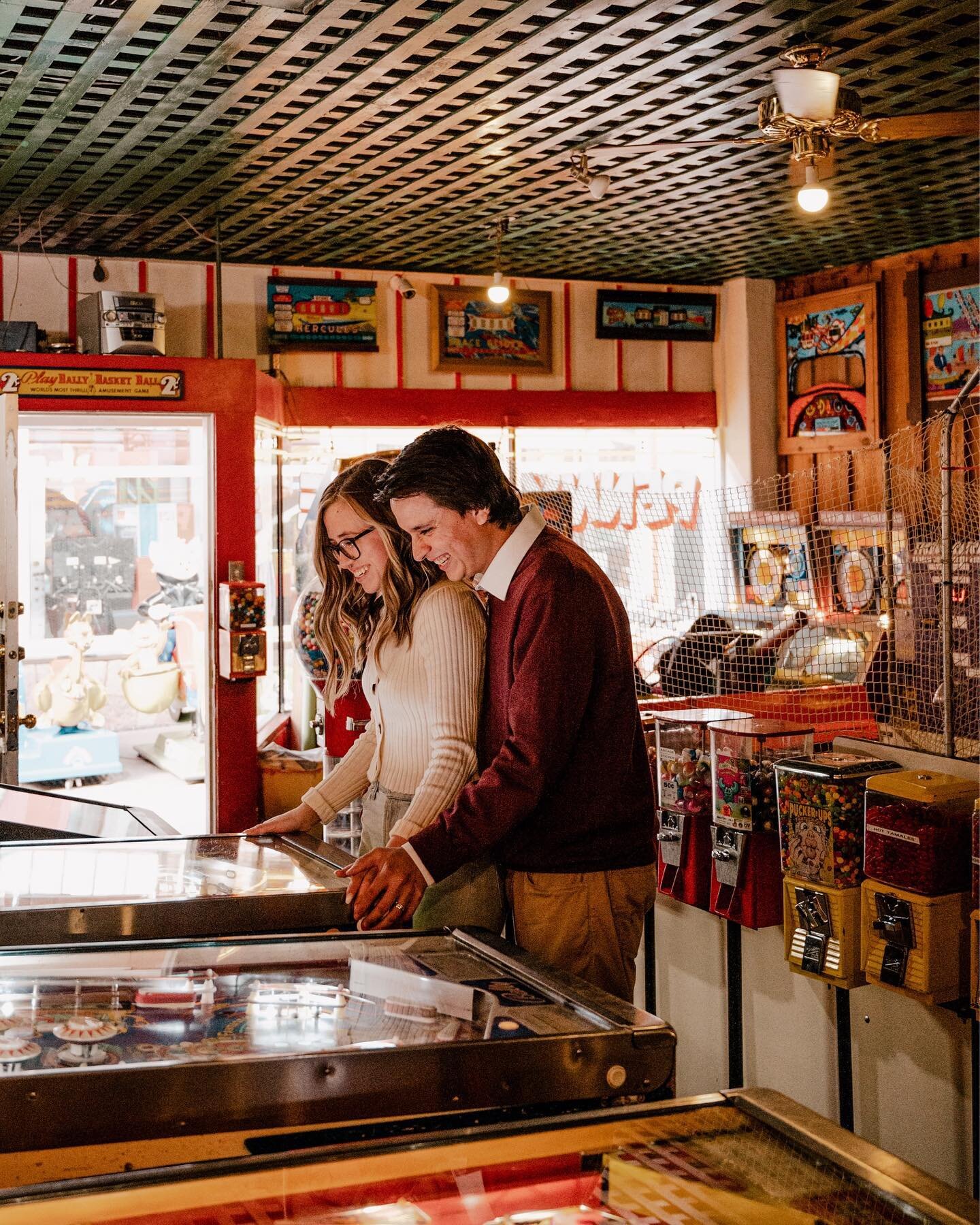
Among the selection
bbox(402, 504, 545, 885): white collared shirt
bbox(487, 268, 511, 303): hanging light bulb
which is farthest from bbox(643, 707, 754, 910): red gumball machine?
bbox(487, 268, 511, 303): hanging light bulb

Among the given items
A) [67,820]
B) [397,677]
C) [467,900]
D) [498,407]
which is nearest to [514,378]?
[498,407]

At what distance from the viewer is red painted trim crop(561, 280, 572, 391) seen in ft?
29.3

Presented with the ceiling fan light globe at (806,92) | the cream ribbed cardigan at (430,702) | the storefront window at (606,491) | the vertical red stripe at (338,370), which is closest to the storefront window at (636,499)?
the storefront window at (606,491)

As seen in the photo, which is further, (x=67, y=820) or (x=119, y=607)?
(x=119, y=607)

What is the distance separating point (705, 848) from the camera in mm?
3451

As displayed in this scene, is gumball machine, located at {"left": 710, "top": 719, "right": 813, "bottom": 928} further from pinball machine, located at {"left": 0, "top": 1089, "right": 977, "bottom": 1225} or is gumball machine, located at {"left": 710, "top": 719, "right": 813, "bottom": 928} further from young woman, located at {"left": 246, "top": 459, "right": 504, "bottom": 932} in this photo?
pinball machine, located at {"left": 0, "top": 1089, "right": 977, "bottom": 1225}

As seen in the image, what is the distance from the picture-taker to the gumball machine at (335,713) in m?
5.30

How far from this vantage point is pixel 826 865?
2902 millimetres

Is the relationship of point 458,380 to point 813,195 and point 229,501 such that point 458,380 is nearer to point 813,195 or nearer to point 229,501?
point 229,501

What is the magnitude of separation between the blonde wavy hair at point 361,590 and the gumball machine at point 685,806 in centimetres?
104

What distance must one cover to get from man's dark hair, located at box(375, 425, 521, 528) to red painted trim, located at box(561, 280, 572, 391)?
6771 mm

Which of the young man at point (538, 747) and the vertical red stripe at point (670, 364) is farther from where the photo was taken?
the vertical red stripe at point (670, 364)

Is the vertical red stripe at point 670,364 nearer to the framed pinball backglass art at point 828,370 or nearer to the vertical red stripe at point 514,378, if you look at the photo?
the framed pinball backglass art at point 828,370

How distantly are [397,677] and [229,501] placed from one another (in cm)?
449
